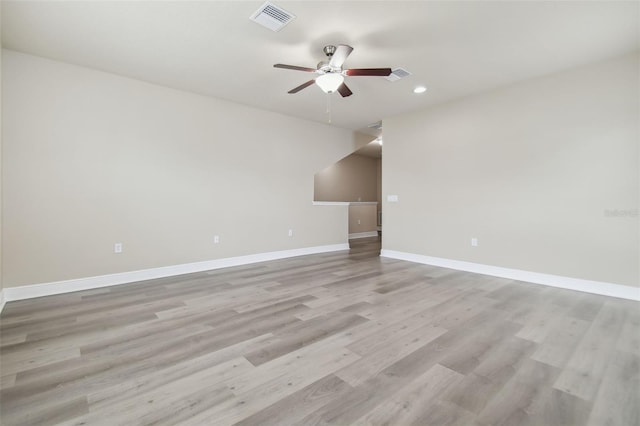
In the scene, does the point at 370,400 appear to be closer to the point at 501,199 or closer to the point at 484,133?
the point at 501,199

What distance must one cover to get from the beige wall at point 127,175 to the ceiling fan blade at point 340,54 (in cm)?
252

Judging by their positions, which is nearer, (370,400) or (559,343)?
(370,400)

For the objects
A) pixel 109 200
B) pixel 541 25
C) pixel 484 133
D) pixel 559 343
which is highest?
pixel 541 25

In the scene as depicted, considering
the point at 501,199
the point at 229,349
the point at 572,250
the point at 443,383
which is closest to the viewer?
the point at 443,383

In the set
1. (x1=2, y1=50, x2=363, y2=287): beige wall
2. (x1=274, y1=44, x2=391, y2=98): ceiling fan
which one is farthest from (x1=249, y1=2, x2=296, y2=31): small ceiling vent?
(x1=2, y1=50, x2=363, y2=287): beige wall

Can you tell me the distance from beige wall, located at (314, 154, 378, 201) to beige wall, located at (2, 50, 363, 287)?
290cm

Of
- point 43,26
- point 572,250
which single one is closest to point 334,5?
point 43,26

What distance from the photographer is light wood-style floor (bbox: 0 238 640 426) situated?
1402 mm

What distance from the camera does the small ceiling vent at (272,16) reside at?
93.0 inches

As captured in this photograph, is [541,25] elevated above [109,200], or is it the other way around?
[541,25]

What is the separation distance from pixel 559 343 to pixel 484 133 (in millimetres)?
3168

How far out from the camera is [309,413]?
138 centimetres

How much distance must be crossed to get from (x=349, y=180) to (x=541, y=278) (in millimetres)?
6120

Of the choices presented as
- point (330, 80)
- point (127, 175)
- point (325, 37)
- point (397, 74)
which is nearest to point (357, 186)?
point (397, 74)
